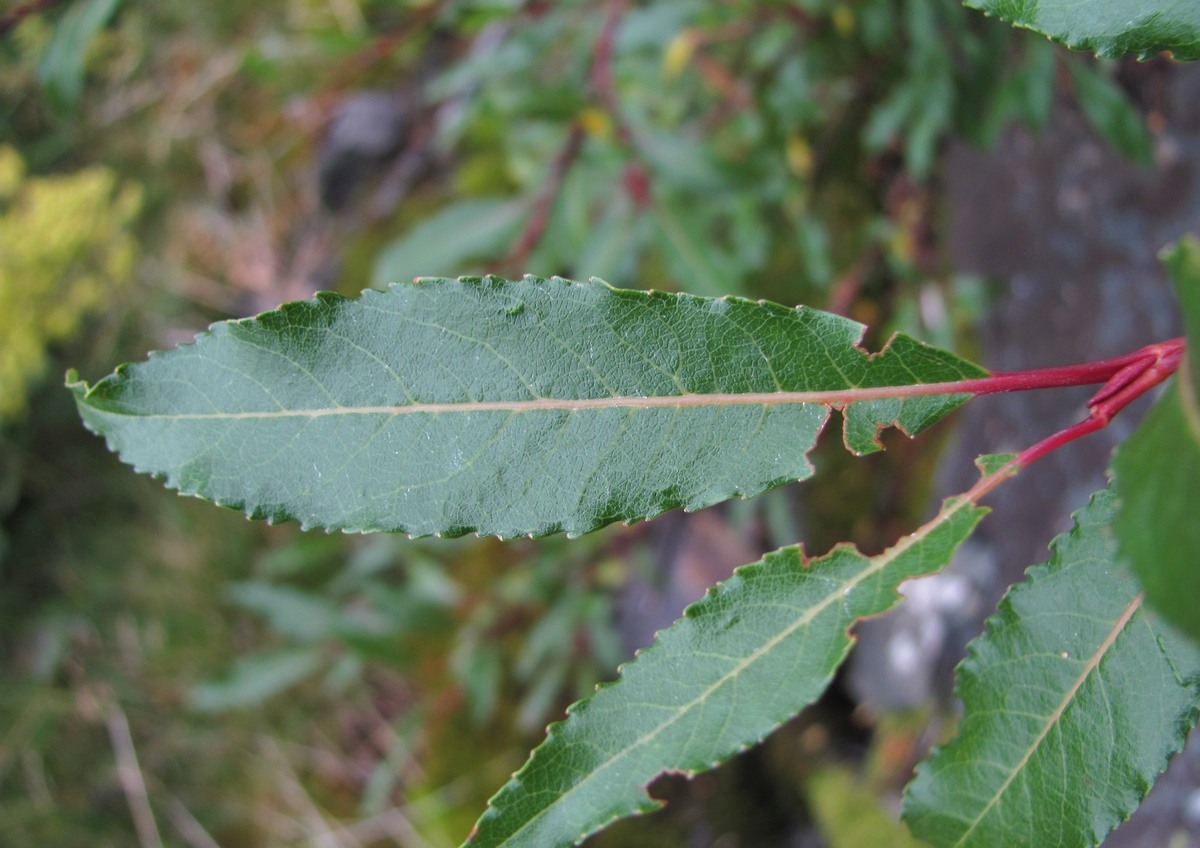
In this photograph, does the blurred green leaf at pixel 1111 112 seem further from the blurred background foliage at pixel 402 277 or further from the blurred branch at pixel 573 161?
the blurred branch at pixel 573 161

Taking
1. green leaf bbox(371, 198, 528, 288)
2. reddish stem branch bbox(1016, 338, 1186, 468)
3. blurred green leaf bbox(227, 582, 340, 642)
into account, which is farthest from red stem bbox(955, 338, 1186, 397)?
blurred green leaf bbox(227, 582, 340, 642)

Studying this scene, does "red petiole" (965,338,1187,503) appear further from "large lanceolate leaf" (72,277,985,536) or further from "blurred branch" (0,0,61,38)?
"blurred branch" (0,0,61,38)

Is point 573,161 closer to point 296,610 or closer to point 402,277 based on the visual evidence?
point 402,277

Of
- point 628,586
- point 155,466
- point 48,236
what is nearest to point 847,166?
point 628,586

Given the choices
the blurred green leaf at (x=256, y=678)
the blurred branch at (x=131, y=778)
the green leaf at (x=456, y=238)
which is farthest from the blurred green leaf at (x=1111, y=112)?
the blurred branch at (x=131, y=778)

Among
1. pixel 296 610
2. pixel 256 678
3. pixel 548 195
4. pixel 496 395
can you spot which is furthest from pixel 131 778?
pixel 496 395
